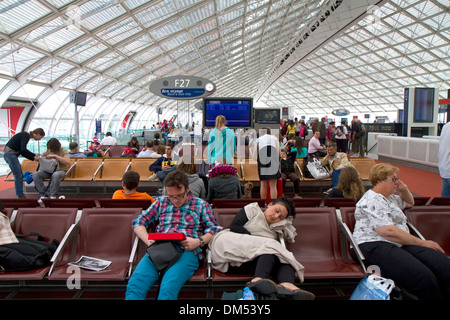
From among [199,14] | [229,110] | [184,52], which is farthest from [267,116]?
[184,52]

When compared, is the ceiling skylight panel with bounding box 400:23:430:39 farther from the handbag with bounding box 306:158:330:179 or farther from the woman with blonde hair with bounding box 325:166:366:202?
the woman with blonde hair with bounding box 325:166:366:202

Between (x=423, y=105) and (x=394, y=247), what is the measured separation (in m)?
14.4

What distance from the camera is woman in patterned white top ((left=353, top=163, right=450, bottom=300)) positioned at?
2496 millimetres

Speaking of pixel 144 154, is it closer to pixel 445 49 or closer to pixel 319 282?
pixel 319 282

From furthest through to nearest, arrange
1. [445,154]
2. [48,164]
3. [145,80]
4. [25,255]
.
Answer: [145,80], [48,164], [445,154], [25,255]

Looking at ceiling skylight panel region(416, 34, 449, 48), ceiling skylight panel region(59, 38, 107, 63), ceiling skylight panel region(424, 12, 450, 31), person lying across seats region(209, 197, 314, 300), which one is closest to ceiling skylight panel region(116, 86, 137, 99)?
ceiling skylight panel region(59, 38, 107, 63)

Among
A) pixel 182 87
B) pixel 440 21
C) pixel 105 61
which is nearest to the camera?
A: pixel 182 87

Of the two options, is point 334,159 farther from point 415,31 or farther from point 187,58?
point 415,31

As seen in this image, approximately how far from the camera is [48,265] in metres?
2.94

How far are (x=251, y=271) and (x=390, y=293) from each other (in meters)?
1.06

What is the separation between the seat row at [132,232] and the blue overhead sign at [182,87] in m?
5.59

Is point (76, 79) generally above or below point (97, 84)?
below

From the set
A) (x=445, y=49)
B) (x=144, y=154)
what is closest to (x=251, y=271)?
(x=144, y=154)

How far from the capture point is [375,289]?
2.35m
